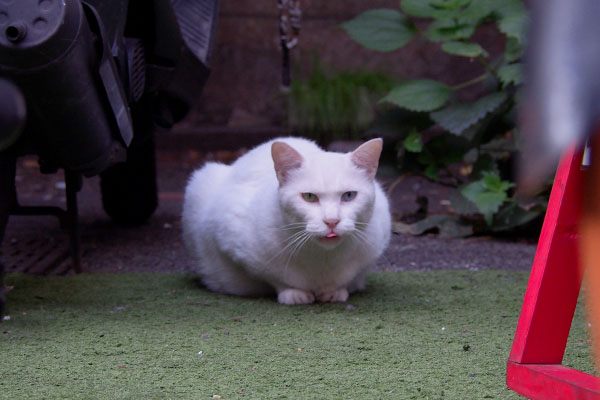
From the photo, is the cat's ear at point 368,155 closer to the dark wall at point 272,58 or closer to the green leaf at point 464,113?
the green leaf at point 464,113

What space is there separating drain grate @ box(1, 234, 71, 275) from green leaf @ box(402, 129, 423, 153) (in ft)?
5.44

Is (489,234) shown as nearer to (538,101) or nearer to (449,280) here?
(449,280)

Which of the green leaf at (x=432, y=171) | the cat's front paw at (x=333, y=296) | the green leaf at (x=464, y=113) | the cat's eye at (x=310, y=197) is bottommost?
the green leaf at (x=432, y=171)

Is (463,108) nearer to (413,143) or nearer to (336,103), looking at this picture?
(413,143)

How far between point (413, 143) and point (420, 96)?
23cm

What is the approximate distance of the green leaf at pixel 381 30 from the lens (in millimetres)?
3535

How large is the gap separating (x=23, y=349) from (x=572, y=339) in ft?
4.29

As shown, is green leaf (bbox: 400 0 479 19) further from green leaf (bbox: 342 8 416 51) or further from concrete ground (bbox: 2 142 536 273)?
concrete ground (bbox: 2 142 536 273)

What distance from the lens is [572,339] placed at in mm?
1740

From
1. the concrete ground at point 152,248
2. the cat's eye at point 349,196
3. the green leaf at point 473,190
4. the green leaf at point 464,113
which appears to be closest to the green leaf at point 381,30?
the green leaf at point 464,113

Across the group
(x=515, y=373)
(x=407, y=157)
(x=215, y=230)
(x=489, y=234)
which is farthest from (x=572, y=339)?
(x=407, y=157)

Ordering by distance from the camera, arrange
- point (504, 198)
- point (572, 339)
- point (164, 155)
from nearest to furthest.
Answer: point (572, 339), point (504, 198), point (164, 155)

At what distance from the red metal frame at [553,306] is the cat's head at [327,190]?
2.96ft

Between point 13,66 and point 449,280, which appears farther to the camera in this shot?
point 449,280
